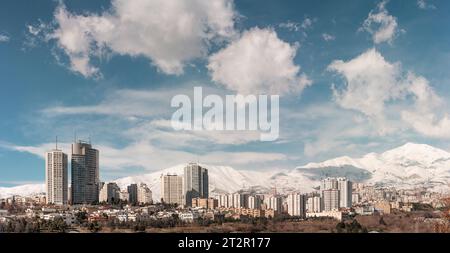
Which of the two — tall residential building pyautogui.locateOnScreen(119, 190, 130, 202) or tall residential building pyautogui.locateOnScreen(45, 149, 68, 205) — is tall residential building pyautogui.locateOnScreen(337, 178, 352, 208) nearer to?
tall residential building pyautogui.locateOnScreen(119, 190, 130, 202)

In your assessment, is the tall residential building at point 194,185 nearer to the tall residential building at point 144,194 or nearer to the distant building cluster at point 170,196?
the distant building cluster at point 170,196

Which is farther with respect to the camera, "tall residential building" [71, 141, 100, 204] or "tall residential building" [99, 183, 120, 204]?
"tall residential building" [99, 183, 120, 204]

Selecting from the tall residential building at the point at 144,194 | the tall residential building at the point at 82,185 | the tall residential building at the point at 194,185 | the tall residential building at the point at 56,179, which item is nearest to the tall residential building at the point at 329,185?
the tall residential building at the point at 194,185

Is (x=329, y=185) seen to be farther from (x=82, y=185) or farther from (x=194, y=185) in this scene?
(x=82, y=185)

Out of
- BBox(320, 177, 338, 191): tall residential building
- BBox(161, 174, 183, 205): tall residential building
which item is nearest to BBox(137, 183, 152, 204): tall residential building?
BBox(161, 174, 183, 205): tall residential building

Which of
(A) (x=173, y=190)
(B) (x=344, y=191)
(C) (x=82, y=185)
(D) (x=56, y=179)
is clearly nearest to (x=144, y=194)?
(A) (x=173, y=190)
